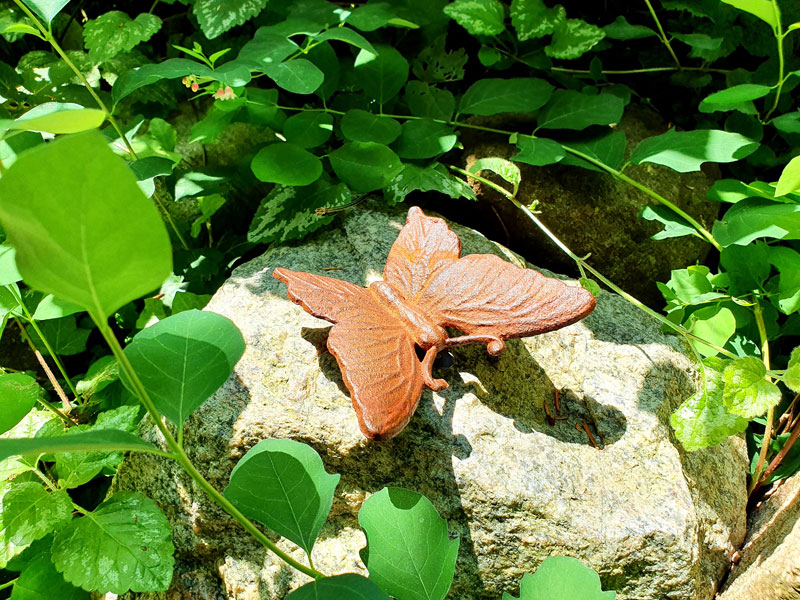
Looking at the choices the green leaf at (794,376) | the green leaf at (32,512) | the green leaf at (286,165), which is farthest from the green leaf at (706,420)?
the green leaf at (32,512)

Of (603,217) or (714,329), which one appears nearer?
(714,329)

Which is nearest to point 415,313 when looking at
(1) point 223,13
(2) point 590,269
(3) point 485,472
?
(3) point 485,472

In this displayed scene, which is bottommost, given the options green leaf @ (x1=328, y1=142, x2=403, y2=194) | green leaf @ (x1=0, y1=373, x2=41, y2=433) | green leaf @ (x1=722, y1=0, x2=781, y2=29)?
green leaf @ (x1=0, y1=373, x2=41, y2=433)

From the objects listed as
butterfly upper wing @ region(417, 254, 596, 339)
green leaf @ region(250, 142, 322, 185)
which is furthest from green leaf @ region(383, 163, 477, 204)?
butterfly upper wing @ region(417, 254, 596, 339)

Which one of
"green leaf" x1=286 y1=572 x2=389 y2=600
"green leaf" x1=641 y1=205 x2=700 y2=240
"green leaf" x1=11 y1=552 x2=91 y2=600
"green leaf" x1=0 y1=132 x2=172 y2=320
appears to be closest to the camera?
"green leaf" x1=0 y1=132 x2=172 y2=320

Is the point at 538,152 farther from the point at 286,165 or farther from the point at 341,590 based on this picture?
the point at 341,590

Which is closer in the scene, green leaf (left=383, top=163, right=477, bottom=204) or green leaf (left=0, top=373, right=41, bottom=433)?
green leaf (left=0, top=373, right=41, bottom=433)

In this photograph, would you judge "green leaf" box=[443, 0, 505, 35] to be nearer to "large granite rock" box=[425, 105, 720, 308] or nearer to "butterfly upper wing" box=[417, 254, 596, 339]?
"large granite rock" box=[425, 105, 720, 308]
